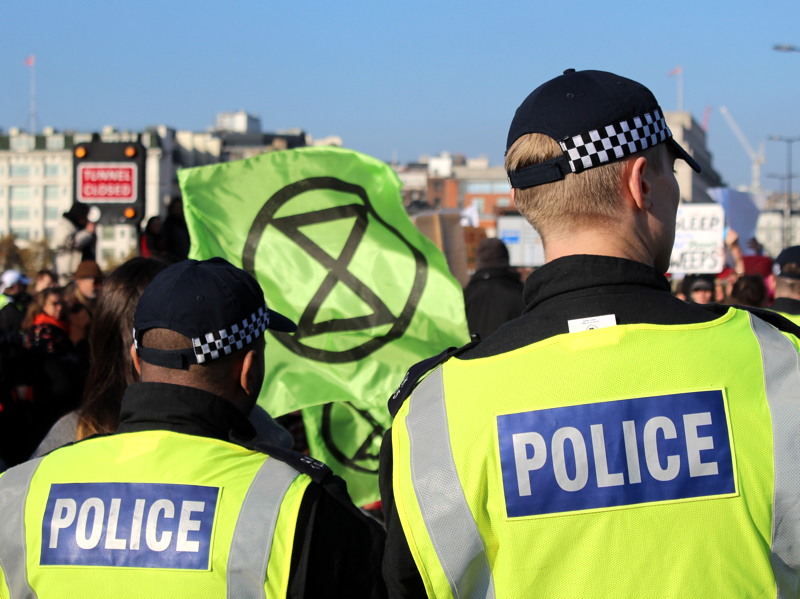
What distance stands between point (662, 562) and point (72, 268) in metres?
6.93

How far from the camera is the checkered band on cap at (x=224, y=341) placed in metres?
2.35

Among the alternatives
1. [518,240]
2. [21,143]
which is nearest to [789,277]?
[518,240]

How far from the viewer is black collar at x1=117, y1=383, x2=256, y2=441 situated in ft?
7.43

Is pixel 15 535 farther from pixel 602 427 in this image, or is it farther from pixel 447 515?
pixel 602 427

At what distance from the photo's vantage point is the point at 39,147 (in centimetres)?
11612

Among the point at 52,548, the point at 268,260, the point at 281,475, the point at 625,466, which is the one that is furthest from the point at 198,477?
the point at 268,260

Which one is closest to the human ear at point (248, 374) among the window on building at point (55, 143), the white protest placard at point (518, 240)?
the white protest placard at point (518, 240)

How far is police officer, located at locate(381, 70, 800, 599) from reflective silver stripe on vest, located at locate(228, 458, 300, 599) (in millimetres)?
287

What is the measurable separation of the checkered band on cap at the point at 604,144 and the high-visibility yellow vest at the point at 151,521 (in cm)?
86

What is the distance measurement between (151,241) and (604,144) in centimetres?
596

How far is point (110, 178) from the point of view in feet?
28.3

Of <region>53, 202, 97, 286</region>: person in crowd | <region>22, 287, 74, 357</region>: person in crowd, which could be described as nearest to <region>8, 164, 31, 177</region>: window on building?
<region>53, 202, 97, 286</region>: person in crowd

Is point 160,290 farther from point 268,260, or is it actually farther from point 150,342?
point 268,260

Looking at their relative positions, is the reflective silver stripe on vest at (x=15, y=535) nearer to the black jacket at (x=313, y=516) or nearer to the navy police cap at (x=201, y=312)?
A: the black jacket at (x=313, y=516)
